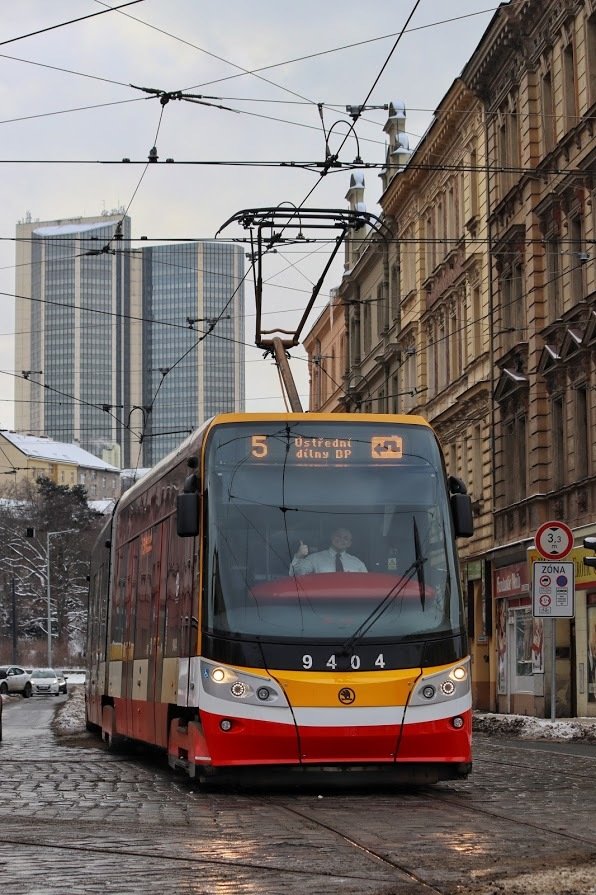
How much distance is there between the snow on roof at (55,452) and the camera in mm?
174250

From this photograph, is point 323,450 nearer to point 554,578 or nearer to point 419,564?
point 419,564

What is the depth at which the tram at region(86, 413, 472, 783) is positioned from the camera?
43.5ft

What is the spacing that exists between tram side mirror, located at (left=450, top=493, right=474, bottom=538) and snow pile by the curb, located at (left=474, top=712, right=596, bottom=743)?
10.0 meters

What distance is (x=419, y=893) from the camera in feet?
24.7

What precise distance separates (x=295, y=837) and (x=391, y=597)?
12.5 feet

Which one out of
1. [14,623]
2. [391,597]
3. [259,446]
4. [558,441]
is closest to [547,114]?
[558,441]

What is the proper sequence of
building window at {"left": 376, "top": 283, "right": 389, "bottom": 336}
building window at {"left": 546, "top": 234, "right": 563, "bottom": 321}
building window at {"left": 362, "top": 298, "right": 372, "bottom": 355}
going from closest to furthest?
building window at {"left": 546, "top": 234, "right": 563, "bottom": 321}, building window at {"left": 376, "top": 283, "right": 389, "bottom": 336}, building window at {"left": 362, "top": 298, "right": 372, "bottom": 355}

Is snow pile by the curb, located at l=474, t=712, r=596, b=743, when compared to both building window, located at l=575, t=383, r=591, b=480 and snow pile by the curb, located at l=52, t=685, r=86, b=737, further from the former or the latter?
snow pile by the curb, located at l=52, t=685, r=86, b=737

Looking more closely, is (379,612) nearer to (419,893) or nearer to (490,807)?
(490,807)

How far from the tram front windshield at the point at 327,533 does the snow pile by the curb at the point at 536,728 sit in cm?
1017

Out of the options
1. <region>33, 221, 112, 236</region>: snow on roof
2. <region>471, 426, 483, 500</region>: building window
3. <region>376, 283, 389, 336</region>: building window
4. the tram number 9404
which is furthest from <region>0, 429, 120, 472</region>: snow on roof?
the tram number 9404

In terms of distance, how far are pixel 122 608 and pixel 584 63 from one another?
17.5m

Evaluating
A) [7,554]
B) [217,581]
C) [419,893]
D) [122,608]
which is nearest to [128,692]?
[122,608]

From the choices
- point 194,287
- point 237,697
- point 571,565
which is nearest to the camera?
point 237,697
